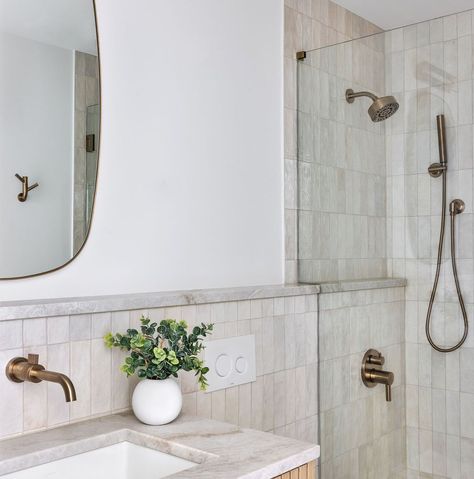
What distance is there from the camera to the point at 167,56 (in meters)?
1.86

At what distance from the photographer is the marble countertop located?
1.21 m

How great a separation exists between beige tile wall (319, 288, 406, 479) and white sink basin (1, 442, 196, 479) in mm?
1041

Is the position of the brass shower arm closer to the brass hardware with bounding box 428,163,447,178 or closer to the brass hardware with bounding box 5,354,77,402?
the brass hardware with bounding box 428,163,447,178

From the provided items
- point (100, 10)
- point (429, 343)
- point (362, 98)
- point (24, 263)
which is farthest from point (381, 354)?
point (100, 10)

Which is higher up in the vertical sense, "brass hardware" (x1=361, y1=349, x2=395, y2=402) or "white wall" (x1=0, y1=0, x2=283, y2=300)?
"white wall" (x1=0, y1=0, x2=283, y2=300)

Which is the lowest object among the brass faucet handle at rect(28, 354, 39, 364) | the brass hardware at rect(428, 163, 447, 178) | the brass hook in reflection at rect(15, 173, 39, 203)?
the brass faucet handle at rect(28, 354, 39, 364)

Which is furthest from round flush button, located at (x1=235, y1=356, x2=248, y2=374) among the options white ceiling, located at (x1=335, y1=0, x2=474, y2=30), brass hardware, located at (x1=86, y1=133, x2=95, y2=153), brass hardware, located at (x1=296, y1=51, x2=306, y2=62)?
white ceiling, located at (x1=335, y1=0, x2=474, y2=30)

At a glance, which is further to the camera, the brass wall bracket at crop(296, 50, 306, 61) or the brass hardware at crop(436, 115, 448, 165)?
the brass wall bracket at crop(296, 50, 306, 61)

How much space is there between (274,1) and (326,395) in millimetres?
1465

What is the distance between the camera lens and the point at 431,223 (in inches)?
81.0

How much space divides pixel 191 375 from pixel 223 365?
131mm

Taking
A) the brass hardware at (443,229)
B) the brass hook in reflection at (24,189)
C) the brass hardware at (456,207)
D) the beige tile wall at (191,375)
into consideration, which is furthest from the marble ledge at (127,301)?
the brass hardware at (456,207)

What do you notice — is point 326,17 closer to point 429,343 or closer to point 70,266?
point 429,343

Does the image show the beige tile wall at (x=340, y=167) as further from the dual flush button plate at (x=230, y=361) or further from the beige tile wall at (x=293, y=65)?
the dual flush button plate at (x=230, y=361)
